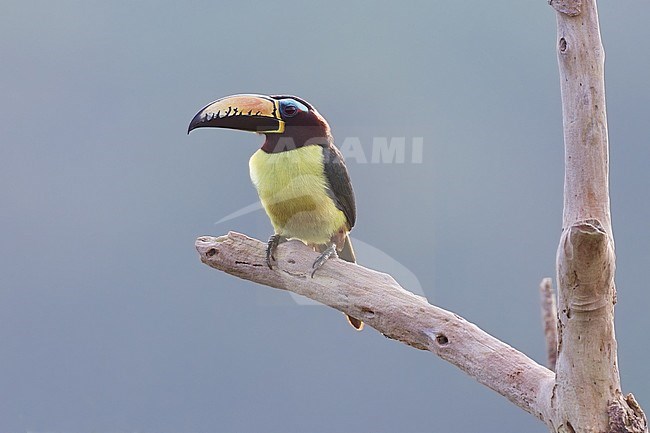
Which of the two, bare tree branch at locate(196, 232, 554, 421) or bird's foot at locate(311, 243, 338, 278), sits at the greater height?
bird's foot at locate(311, 243, 338, 278)

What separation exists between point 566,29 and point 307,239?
2.80ft

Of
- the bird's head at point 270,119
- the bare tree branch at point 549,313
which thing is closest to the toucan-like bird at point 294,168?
the bird's head at point 270,119

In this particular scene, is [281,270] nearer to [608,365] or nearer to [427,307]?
[427,307]

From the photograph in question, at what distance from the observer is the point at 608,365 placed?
1.23 meters

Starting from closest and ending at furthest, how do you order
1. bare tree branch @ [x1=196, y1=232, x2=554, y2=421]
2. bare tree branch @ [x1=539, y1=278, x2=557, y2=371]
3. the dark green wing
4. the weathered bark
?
1. the weathered bark
2. bare tree branch @ [x1=196, y1=232, x2=554, y2=421]
3. the dark green wing
4. bare tree branch @ [x1=539, y1=278, x2=557, y2=371]

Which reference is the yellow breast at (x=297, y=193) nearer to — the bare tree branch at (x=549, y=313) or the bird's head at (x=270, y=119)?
the bird's head at (x=270, y=119)

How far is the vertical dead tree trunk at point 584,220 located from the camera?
47.1 inches

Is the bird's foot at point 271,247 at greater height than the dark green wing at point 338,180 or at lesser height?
lesser

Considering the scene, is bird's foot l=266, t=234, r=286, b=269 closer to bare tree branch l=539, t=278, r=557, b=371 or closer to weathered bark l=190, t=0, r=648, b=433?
weathered bark l=190, t=0, r=648, b=433

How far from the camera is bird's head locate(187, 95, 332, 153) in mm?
1751

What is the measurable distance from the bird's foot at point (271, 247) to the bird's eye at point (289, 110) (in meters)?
0.29

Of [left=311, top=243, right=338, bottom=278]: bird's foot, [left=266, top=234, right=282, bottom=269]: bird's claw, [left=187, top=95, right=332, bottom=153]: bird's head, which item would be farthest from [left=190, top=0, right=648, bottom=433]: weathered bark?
[left=187, top=95, right=332, bottom=153]: bird's head

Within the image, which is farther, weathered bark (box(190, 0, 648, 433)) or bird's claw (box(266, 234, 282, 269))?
bird's claw (box(266, 234, 282, 269))

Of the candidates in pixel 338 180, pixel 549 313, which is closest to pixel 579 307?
pixel 338 180
